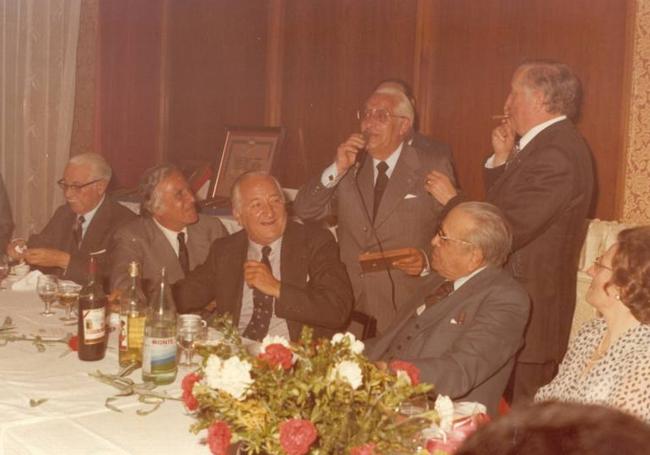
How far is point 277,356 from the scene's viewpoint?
5.11 ft

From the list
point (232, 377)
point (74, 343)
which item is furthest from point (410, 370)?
point (74, 343)

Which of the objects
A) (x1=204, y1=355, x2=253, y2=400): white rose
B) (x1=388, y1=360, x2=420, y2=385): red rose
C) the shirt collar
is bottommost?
(x1=388, y1=360, x2=420, y2=385): red rose

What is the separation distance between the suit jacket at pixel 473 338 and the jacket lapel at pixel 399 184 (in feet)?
3.12

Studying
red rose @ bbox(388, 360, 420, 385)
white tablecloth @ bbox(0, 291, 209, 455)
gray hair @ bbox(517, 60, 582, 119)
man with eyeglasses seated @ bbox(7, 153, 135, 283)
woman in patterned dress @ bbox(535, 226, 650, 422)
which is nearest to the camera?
red rose @ bbox(388, 360, 420, 385)

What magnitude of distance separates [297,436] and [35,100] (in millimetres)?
5137

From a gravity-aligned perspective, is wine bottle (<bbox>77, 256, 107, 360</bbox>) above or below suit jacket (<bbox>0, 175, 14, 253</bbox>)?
Answer: above

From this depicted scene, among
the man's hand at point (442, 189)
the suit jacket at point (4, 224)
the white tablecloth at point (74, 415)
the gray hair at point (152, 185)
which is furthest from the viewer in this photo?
the suit jacket at point (4, 224)

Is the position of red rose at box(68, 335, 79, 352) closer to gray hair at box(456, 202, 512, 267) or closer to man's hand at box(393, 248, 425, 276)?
gray hair at box(456, 202, 512, 267)

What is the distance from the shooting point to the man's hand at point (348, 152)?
11.6 feet

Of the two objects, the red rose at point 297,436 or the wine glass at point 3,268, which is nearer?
the red rose at point 297,436

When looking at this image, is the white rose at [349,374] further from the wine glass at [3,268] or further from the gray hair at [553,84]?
the wine glass at [3,268]

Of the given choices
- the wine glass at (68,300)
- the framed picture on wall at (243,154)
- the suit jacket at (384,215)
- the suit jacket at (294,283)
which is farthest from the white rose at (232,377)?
the framed picture on wall at (243,154)

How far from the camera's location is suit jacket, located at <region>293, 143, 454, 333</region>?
3.60 meters

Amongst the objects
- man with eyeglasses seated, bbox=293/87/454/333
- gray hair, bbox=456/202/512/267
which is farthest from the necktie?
gray hair, bbox=456/202/512/267
